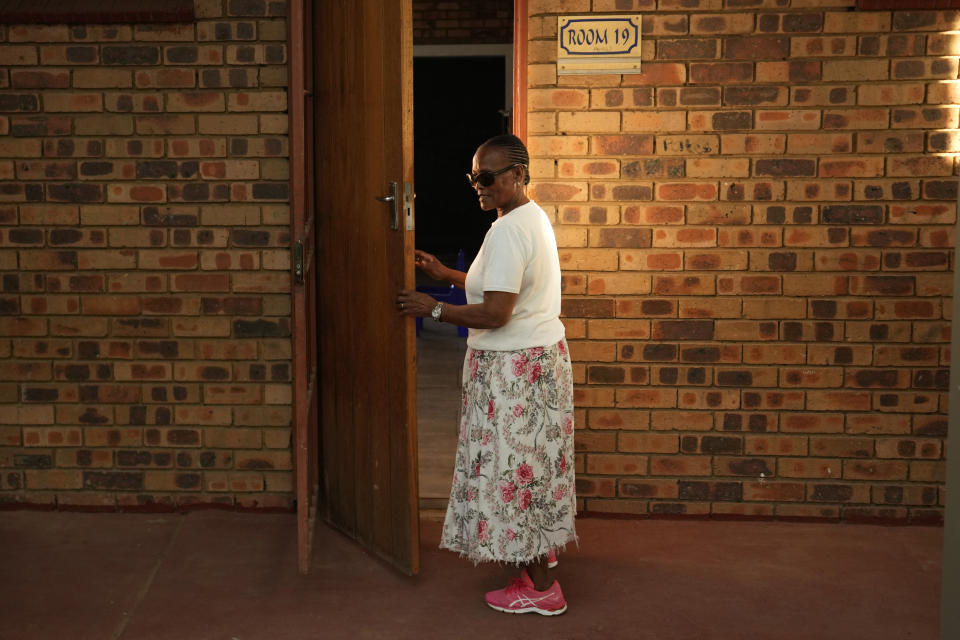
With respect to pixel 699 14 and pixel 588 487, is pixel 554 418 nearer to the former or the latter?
pixel 588 487

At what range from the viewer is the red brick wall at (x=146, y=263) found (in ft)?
13.7

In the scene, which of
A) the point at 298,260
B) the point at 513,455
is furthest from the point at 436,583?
the point at 298,260

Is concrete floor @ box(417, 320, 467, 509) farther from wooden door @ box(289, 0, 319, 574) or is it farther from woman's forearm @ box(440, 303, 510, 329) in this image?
woman's forearm @ box(440, 303, 510, 329)

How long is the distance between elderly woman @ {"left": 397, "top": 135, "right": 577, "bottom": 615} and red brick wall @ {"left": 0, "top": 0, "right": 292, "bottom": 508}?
4.10ft

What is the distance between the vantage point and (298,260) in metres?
3.50

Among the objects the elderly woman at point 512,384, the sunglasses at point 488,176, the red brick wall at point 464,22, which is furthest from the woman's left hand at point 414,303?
the red brick wall at point 464,22

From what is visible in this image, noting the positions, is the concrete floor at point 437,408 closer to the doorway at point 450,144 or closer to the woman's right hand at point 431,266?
the doorway at point 450,144

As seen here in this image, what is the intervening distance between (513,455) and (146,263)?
2019 mm

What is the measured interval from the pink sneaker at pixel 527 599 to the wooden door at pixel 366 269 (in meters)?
0.38

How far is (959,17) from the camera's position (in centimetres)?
398

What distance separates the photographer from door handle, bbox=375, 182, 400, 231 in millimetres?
3381

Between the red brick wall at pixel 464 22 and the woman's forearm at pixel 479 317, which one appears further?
the red brick wall at pixel 464 22

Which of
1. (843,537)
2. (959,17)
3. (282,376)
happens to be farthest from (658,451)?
(959,17)

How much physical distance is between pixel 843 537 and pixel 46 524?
3.48 m
